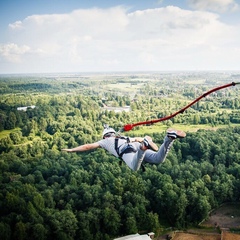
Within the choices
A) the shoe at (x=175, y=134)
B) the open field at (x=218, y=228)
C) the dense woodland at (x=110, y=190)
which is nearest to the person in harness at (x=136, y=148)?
the shoe at (x=175, y=134)

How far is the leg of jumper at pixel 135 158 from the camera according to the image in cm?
525

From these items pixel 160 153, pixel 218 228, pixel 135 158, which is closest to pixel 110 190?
pixel 218 228

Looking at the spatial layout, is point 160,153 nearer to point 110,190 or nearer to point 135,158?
point 135,158

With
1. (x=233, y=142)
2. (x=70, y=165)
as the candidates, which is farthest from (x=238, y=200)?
(x=70, y=165)

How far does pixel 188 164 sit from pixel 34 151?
56.8 feet

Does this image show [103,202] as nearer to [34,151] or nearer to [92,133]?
[34,151]

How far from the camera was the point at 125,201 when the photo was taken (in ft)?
69.1

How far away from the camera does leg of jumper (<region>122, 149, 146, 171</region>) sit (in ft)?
17.2

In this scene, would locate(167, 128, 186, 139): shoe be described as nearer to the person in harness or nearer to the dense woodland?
the person in harness

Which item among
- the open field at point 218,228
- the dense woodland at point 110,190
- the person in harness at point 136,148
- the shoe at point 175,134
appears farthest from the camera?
the open field at point 218,228

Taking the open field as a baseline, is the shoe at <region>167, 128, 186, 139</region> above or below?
above

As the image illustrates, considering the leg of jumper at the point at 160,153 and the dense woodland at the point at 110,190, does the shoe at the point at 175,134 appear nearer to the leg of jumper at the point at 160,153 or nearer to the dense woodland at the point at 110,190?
the leg of jumper at the point at 160,153

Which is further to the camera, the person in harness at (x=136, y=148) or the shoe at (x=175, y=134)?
the person in harness at (x=136, y=148)

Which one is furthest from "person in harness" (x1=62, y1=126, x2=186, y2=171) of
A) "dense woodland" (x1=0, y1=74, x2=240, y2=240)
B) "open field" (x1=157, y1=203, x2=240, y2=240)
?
"open field" (x1=157, y1=203, x2=240, y2=240)
